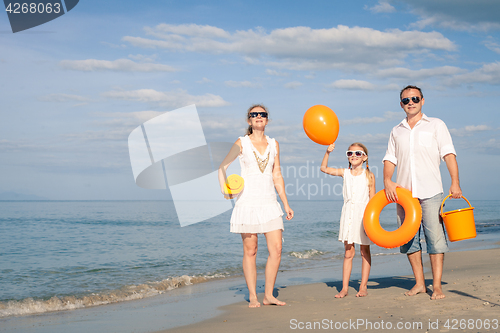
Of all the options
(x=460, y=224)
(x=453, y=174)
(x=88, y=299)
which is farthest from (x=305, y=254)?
(x=453, y=174)

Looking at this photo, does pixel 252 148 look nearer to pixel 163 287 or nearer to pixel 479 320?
pixel 479 320

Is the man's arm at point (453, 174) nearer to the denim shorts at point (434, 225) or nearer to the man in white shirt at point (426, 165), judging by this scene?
the man in white shirt at point (426, 165)

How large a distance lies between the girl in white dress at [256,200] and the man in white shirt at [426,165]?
1.14 m

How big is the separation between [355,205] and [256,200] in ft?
3.74

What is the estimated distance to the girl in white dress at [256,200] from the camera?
12.5ft

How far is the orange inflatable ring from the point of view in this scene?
3.59 m

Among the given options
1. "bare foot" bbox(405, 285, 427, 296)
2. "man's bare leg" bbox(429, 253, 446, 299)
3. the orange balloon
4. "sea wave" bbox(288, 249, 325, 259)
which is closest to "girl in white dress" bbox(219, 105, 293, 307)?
the orange balloon

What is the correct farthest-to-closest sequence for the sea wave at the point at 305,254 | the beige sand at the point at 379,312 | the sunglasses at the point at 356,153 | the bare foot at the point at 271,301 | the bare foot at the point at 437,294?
1. the sea wave at the point at 305,254
2. the sunglasses at the point at 356,153
3. the bare foot at the point at 271,301
4. the bare foot at the point at 437,294
5. the beige sand at the point at 379,312

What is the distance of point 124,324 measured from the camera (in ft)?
13.0

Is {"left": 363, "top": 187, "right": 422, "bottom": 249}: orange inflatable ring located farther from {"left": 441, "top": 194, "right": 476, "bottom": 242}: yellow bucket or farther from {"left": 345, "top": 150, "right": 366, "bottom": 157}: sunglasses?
{"left": 345, "top": 150, "right": 366, "bottom": 157}: sunglasses

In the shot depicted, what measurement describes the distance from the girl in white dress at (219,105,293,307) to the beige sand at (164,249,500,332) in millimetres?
403

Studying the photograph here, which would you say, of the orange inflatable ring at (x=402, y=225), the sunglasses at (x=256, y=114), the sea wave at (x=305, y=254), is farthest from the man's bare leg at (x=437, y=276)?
the sea wave at (x=305, y=254)

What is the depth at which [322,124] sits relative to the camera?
4320 mm

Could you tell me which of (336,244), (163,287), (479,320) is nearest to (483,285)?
(479,320)
